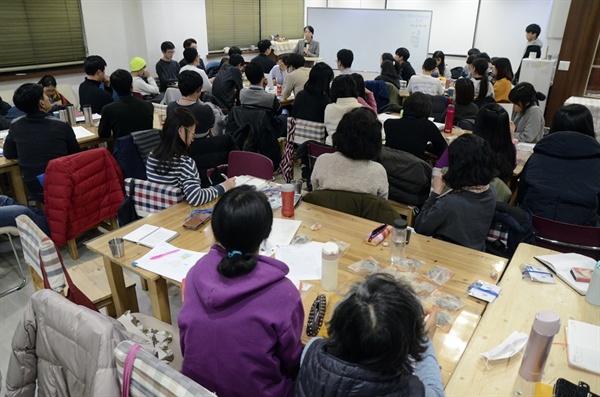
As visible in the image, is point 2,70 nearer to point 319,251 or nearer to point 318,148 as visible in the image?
point 318,148

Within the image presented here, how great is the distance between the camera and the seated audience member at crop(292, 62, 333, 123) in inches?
159

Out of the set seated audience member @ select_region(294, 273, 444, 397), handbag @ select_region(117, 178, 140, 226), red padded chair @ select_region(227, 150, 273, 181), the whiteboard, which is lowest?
handbag @ select_region(117, 178, 140, 226)

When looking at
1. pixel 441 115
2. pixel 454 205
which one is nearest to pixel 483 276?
pixel 454 205

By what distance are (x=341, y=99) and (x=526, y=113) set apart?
5.22ft

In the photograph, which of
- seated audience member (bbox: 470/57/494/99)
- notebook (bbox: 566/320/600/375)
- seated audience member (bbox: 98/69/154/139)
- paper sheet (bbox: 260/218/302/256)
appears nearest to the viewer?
notebook (bbox: 566/320/600/375)

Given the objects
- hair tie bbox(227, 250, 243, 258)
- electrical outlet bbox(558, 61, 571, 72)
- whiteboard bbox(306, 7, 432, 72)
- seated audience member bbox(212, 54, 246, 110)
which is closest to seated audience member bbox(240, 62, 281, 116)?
seated audience member bbox(212, 54, 246, 110)

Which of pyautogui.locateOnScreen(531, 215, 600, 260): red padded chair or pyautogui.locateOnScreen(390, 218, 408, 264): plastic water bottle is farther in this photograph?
pyautogui.locateOnScreen(531, 215, 600, 260): red padded chair

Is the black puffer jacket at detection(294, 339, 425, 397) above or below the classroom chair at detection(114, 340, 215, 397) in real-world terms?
above

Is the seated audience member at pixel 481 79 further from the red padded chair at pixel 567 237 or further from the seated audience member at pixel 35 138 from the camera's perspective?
the seated audience member at pixel 35 138

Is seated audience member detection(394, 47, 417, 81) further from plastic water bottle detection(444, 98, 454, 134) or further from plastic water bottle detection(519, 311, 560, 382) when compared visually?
plastic water bottle detection(519, 311, 560, 382)

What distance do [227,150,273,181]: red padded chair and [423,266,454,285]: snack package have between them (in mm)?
1340

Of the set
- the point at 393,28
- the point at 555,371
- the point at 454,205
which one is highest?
the point at 393,28

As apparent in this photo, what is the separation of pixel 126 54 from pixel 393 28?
5033 mm

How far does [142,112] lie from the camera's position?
3.97 m
